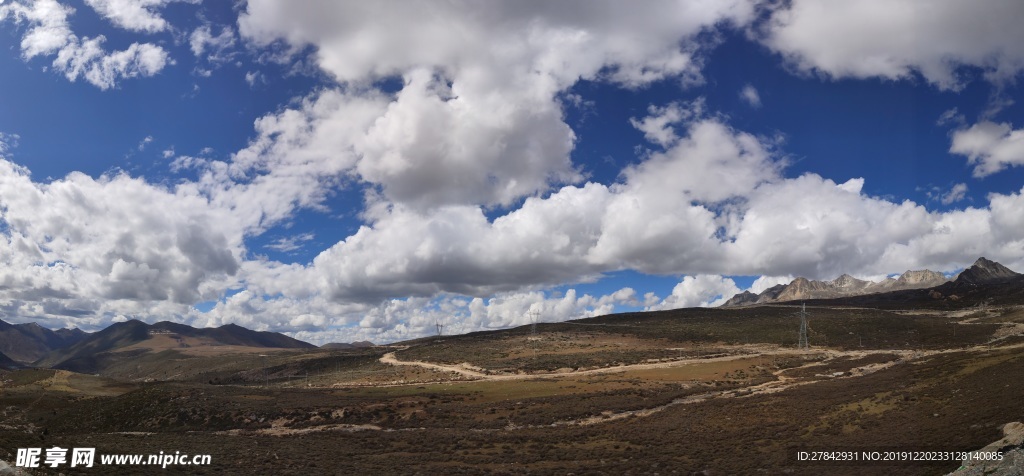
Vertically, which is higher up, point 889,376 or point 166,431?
point 889,376

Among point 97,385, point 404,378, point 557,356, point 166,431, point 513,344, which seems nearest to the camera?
point 166,431

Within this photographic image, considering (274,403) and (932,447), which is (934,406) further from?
(274,403)

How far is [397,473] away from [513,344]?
144m

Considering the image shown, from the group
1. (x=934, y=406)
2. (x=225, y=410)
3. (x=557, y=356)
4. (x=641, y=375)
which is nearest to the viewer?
(x=934, y=406)

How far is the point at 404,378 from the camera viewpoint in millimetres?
116688

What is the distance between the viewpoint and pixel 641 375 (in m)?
97.7

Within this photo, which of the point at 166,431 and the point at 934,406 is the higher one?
the point at 934,406

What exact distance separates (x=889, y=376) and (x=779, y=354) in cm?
5788

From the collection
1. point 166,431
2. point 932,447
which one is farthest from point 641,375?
point 166,431

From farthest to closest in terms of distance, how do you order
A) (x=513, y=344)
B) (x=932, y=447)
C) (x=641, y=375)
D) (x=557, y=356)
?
(x=513, y=344) → (x=557, y=356) → (x=641, y=375) → (x=932, y=447)

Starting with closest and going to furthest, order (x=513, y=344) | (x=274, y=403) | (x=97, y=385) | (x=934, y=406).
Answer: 1. (x=934, y=406)
2. (x=274, y=403)
3. (x=97, y=385)
4. (x=513, y=344)

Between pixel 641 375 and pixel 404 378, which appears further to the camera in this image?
pixel 404 378

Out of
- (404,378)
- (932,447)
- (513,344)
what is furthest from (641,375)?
(513,344)

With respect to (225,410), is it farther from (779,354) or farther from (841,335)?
(841,335)
